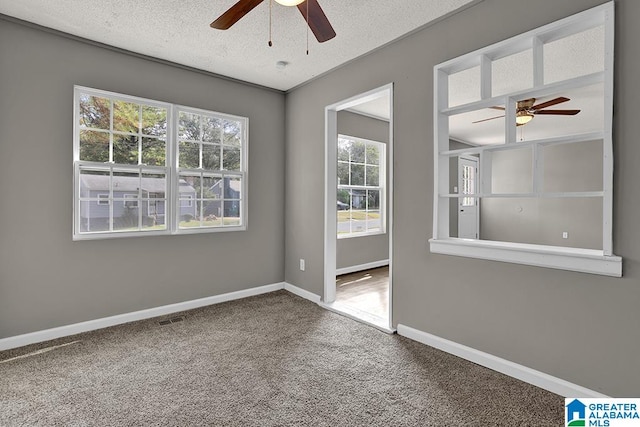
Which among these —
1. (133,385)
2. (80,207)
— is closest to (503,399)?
(133,385)

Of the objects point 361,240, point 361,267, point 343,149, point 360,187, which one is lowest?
point 361,267

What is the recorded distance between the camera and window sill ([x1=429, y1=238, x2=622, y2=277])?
68.4 inches

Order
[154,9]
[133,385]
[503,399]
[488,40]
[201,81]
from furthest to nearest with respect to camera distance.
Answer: [201,81] → [154,9] → [488,40] → [133,385] → [503,399]

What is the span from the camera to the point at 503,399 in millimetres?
1874

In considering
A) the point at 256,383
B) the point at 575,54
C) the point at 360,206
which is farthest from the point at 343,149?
the point at 256,383

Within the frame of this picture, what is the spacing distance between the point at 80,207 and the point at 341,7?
2812 millimetres

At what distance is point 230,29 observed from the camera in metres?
2.65

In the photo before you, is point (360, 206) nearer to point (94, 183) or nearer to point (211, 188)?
point (211, 188)

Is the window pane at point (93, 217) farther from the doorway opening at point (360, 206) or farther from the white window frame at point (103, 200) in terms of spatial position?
the doorway opening at point (360, 206)

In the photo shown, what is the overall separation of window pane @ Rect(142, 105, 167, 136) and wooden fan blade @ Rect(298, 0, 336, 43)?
79.7 inches

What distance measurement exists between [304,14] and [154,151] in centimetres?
216

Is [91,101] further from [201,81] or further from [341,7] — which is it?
[341,7]

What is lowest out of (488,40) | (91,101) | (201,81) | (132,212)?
(132,212)

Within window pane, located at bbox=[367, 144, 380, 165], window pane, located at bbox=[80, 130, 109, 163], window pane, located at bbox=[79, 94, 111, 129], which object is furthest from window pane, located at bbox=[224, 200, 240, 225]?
window pane, located at bbox=[367, 144, 380, 165]
